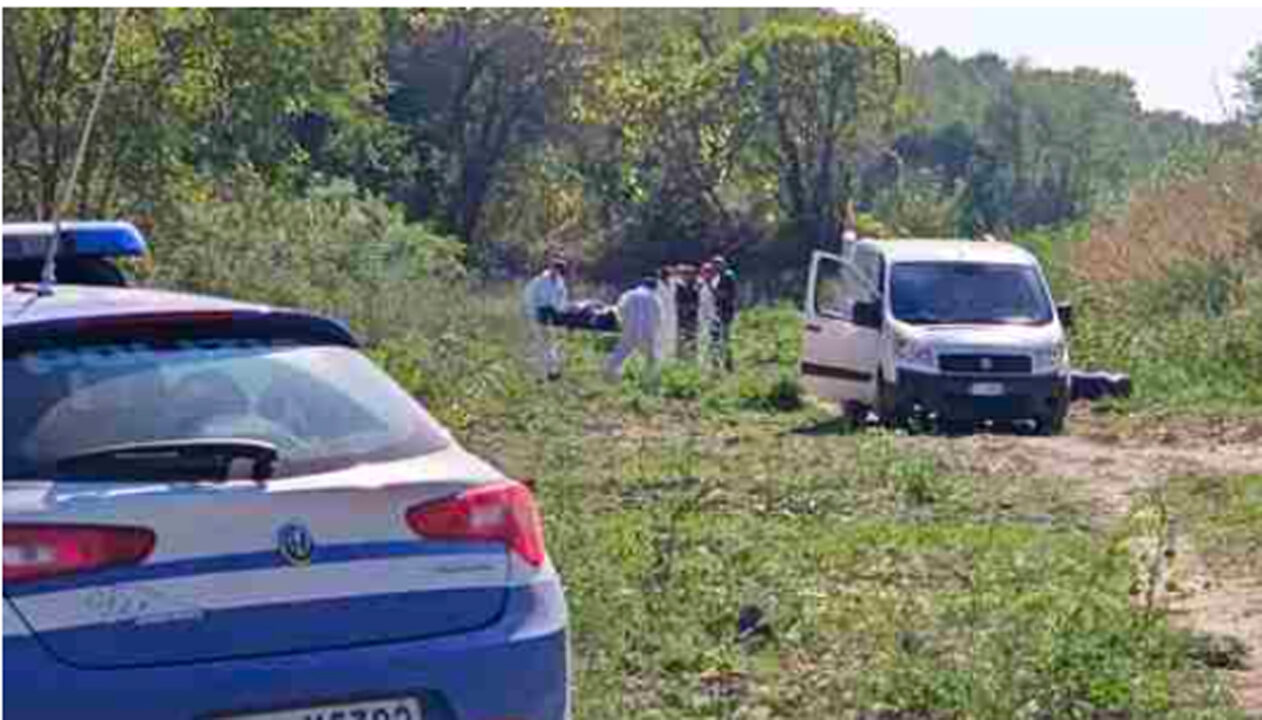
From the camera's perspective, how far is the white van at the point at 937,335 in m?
20.5

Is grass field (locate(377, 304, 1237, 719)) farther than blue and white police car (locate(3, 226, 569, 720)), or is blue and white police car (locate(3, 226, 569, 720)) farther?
grass field (locate(377, 304, 1237, 719))

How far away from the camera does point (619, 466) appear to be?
15.7 m

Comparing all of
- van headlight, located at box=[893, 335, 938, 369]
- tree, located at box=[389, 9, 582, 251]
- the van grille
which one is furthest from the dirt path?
tree, located at box=[389, 9, 582, 251]

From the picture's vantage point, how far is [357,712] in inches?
223

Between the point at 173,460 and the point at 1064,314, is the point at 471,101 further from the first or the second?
the point at 173,460

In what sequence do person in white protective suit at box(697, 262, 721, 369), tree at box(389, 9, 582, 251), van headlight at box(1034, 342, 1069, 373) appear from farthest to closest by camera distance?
tree at box(389, 9, 582, 251), person in white protective suit at box(697, 262, 721, 369), van headlight at box(1034, 342, 1069, 373)

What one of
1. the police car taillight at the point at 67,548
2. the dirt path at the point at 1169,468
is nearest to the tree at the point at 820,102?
the dirt path at the point at 1169,468

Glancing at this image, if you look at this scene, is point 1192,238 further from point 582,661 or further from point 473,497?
point 473,497

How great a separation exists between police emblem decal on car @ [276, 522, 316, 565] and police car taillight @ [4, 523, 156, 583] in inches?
11.9

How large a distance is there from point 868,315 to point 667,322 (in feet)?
23.4

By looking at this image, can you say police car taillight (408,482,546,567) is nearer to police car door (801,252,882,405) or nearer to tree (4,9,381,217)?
tree (4,9,381,217)

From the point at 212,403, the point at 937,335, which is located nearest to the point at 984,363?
the point at 937,335

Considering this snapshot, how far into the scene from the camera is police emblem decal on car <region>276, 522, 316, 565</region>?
557 centimetres

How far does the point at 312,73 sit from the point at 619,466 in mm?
10761
